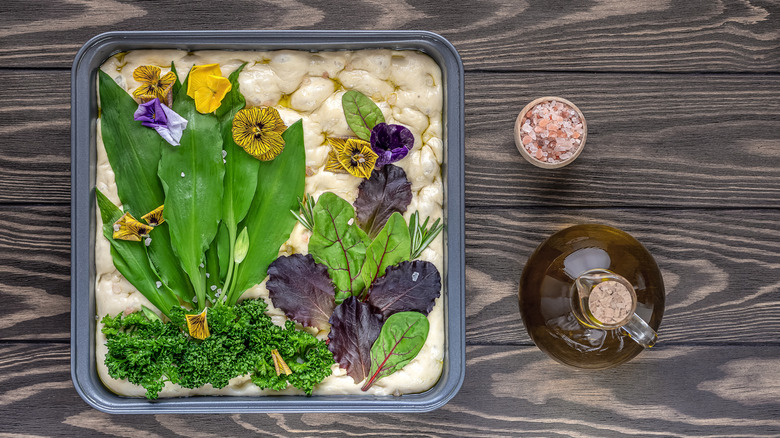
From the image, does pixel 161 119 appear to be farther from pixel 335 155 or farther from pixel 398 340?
pixel 398 340

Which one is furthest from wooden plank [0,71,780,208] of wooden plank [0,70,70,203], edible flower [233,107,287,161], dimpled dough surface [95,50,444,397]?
edible flower [233,107,287,161]

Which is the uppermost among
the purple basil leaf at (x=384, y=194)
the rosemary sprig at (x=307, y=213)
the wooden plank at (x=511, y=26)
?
the wooden plank at (x=511, y=26)

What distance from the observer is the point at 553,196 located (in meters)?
1.02

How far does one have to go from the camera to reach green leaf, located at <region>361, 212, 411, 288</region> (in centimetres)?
87

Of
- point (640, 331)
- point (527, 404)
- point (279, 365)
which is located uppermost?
point (640, 331)

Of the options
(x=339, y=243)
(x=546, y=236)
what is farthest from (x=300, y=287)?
(x=546, y=236)

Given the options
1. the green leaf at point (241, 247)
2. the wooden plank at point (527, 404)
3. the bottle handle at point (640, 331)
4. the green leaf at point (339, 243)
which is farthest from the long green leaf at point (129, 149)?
the bottle handle at point (640, 331)

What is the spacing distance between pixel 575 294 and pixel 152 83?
719mm

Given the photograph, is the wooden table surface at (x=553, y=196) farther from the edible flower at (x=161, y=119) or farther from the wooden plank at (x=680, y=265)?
the edible flower at (x=161, y=119)

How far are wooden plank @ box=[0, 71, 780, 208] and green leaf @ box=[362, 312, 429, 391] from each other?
261mm

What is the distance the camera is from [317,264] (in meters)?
0.89

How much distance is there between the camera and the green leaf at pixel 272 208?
90 centimetres

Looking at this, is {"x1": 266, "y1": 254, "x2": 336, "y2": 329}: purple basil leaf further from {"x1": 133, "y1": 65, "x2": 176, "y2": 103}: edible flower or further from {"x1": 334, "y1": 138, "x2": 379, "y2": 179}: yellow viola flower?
{"x1": 133, "y1": 65, "x2": 176, "y2": 103}: edible flower

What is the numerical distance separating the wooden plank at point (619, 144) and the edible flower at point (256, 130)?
350 millimetres
